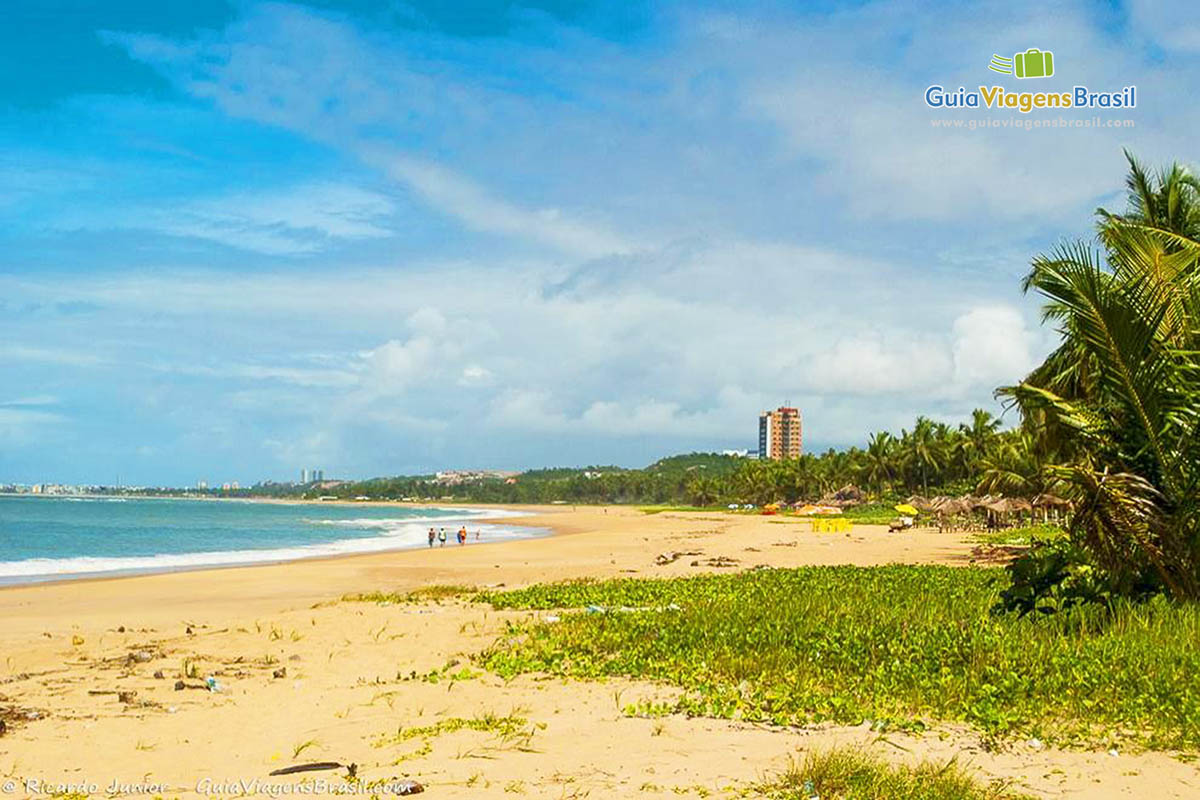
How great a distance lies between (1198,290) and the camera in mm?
10805

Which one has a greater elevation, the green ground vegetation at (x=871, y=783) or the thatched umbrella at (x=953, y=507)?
the green ground vegetation at (x=871, y=783)

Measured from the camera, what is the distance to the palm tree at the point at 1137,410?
32.1ft

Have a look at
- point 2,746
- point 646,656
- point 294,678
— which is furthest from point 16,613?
point 646,656

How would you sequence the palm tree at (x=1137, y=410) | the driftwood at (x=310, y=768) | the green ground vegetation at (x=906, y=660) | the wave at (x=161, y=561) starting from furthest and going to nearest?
1. the wave at (x=161, y=561)
2. the palm tree at (x=1137, y=410)
3. the green ground vegetation at (x=906, y=660)
4. the driftwood at (x=310, y=768)

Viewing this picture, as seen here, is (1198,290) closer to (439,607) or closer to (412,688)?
(412,688)

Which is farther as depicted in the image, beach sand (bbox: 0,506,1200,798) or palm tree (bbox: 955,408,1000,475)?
palm tree (bbox: 955,408,1000,475)

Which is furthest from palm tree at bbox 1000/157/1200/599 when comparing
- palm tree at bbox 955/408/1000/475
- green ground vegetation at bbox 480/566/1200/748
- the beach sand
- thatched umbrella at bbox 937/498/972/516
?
palm tree at bbox 955/408/1000/475

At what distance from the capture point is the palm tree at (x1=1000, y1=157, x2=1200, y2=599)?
9789 mm

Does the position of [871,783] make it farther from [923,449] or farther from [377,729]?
[923,449]

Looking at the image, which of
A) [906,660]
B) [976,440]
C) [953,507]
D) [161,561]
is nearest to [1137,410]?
[906,660]

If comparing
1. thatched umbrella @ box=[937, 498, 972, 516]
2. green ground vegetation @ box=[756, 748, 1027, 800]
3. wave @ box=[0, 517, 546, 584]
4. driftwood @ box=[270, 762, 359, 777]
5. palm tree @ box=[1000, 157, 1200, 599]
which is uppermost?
palm tree @ box=[1000, 157, 1200, 599]

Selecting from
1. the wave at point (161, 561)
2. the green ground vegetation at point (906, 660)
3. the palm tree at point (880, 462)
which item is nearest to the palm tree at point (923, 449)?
the palm tree at point (880, 462)

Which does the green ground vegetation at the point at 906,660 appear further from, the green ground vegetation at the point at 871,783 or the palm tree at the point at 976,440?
the palm tree at the point at 976,440

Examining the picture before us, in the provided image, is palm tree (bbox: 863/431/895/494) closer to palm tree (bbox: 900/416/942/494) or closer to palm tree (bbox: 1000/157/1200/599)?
palm tree (bbox: 900/416/942/494)
